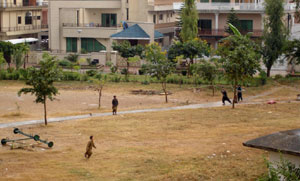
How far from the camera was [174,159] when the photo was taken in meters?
25.0

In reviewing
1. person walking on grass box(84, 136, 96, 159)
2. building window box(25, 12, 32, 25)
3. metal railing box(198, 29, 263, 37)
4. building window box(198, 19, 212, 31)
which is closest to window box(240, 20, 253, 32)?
metal railing box(198, 29, 263, 37)

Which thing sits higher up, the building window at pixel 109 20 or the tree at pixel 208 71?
the building window at pixel 109 20

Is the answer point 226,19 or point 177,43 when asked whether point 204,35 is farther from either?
point 177,43

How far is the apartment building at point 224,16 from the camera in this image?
7125 cm

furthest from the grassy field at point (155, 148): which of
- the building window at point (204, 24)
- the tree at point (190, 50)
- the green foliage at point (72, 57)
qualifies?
the building window at point (204, 24)

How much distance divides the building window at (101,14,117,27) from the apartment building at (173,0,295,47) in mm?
7903

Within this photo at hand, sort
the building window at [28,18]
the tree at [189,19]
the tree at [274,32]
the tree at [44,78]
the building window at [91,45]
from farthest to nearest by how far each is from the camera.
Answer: the building window at [28,18], the building window at [91,45], the tree at [189,19], the tree at [274,32], the tree at [44,78]

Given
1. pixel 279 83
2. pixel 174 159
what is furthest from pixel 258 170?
pixel 279 83

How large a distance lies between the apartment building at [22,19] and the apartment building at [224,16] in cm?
2077

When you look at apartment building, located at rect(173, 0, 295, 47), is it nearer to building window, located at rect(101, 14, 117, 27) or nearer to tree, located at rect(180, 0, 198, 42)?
tree, located at rect(180, 0, 198, 42)

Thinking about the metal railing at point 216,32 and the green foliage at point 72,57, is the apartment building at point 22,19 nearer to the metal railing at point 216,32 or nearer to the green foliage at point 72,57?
the green foliage at point 72,57

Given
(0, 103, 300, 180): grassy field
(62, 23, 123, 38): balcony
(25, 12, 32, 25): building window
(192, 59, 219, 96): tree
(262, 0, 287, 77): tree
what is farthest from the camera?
(25, 12, 32, 25): building window

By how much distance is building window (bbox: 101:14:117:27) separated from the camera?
7725 cm

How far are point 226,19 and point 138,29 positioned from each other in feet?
34.2
